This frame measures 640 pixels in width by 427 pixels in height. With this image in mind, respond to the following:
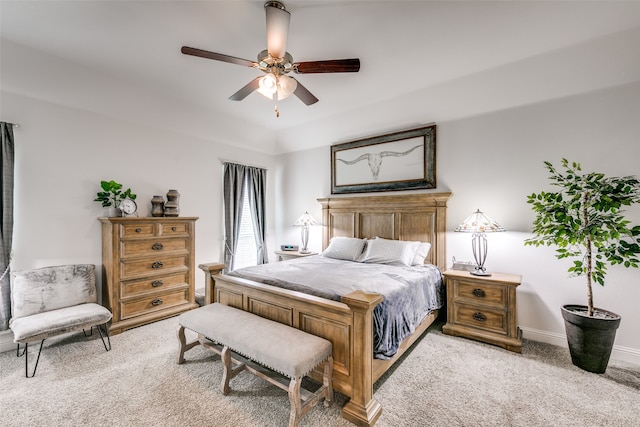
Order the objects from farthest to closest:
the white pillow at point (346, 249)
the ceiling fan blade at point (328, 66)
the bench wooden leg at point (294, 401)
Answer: the white pillow at point (346, 249), the ceiling fan blade at point (328, 66), the bench wooden leg at point (294, 401)

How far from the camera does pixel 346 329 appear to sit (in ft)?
6.10

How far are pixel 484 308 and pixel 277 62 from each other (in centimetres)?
306

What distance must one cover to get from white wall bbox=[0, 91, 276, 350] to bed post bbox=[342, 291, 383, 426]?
322cm

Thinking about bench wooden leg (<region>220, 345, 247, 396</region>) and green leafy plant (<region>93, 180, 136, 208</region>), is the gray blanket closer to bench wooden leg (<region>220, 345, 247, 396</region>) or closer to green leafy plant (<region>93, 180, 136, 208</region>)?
bench wooden leg (<region>220, 345, 247, 396</region>)

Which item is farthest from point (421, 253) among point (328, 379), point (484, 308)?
point (328, 379)

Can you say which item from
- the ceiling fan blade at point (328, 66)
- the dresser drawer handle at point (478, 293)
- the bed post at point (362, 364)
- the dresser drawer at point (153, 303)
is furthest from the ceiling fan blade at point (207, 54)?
the dresser drawer handle at point (478, 293)

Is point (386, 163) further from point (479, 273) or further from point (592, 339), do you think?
point (592, 339)

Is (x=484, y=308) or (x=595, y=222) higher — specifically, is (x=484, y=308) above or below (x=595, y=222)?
below

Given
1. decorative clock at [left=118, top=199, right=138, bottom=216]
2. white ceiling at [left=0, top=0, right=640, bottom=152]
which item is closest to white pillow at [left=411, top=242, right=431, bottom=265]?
white ceiling at [left=0, top=0, right=640, bottom=152]

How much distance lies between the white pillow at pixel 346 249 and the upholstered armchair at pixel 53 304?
260 centimetres

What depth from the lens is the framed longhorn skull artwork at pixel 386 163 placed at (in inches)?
144

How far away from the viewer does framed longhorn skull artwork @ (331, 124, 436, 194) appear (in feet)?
12.0

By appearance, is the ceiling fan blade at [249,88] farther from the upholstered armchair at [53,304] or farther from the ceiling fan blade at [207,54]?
the upholstered armchair at [53,304]

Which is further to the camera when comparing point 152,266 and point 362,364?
point 152,266
